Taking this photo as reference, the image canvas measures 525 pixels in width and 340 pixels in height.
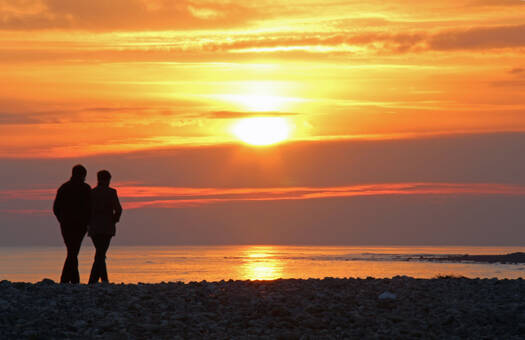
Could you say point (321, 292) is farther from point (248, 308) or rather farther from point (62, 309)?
point (62, 309)

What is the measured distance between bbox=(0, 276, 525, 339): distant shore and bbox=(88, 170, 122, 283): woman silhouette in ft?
7.74

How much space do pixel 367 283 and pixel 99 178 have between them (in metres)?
7.15

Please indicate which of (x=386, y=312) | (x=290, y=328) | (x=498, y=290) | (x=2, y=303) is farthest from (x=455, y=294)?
(x=2, y=303)

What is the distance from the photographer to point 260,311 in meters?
15.8

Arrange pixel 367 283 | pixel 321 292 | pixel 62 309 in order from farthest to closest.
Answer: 1. pixel 367 283
2. pixel 321 292
3. pixel 62 309

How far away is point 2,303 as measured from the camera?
15.6 metres

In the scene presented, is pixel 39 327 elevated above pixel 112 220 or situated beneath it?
situated beneath

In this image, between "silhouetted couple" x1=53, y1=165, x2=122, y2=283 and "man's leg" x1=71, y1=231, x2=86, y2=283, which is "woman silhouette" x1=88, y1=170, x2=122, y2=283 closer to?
"silhouetted couple" x1=53, y1=165, x2=122, y2=283

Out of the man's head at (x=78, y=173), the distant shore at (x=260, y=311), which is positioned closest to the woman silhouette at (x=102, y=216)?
the man's head at (x=78, y=173)

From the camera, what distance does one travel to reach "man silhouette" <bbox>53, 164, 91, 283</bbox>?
1991cm

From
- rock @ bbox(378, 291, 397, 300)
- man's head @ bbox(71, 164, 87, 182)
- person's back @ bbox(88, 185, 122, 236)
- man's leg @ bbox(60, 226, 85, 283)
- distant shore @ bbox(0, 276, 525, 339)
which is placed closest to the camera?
distant shore @ bbox(0, 276, 525, 339)

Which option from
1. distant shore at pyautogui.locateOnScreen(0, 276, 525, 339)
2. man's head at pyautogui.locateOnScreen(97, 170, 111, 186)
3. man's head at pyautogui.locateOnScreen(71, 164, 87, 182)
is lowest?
distant shore at pyautogui.locateOnScreen(0, 276, 525, 339)

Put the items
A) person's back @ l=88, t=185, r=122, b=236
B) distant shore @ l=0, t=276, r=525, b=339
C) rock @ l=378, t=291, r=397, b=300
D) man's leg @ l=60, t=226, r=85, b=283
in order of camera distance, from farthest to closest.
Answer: person's back @ l=88, t=185, r=122, b=236 → man's leg @ l=60, t=226, r=85, b=283 → rock @ l=378, t=291, r=397, b=300 → distant shore @ l=0, t=276, r=525, b=339

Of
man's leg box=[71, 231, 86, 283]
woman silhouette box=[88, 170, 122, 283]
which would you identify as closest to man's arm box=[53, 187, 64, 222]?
man's leg box=[71, 231, 86, 283]
